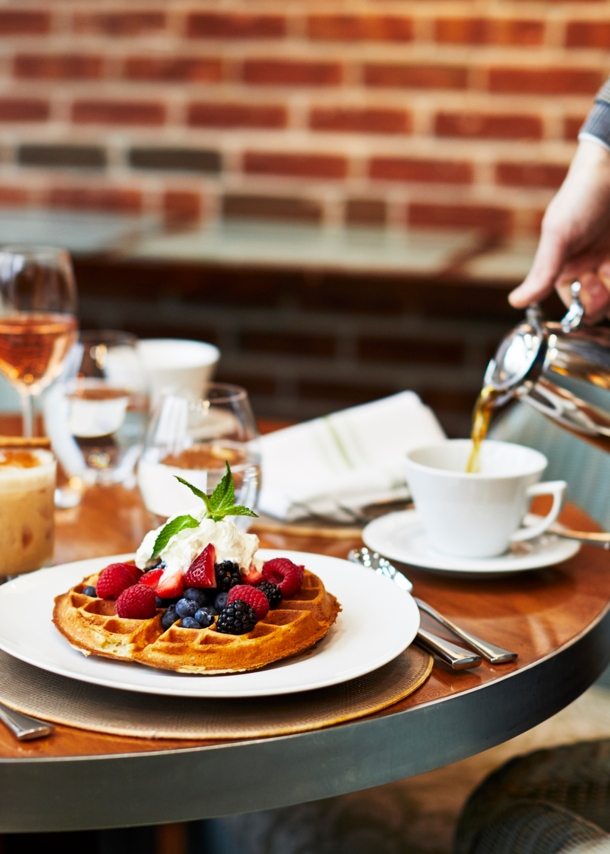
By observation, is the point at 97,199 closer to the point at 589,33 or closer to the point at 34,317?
the point at 589,33

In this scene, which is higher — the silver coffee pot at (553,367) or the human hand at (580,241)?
the human hand at (580,241)

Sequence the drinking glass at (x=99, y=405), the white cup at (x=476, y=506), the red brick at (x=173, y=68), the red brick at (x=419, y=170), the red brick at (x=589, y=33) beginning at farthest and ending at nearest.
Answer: the red brick at (x=173, y=68) → the red brick at (x=419, y=170) → the red brick at (x=589, y=33) → the drinking glass at (x=99, y=405) → the white cup at (x=476, y=506)

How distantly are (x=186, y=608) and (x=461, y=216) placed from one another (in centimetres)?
196

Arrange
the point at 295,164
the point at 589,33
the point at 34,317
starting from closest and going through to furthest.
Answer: the point at 34,317, the point at 589,33, the point at 295,164

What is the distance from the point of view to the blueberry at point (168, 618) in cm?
74

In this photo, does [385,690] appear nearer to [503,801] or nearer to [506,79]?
[503,801]

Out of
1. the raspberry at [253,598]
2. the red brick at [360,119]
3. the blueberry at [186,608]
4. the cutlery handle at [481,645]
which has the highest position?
the red brick at [360,119]

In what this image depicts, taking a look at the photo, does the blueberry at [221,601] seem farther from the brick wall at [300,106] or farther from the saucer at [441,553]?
the brick wall at [300,106]

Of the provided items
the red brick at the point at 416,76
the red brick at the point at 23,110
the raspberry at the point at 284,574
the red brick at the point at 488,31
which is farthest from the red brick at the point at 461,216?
the raspberry at the point at 284,574

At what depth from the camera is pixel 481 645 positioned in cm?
80

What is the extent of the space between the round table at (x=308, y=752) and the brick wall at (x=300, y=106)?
1.80 meters

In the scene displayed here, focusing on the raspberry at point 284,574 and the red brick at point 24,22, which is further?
the red brick at point 24,22

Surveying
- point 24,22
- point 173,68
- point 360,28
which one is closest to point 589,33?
point 360,28

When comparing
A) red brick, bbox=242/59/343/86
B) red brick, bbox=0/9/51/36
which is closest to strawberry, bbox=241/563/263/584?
red brick, bbox=242/59/343/86
